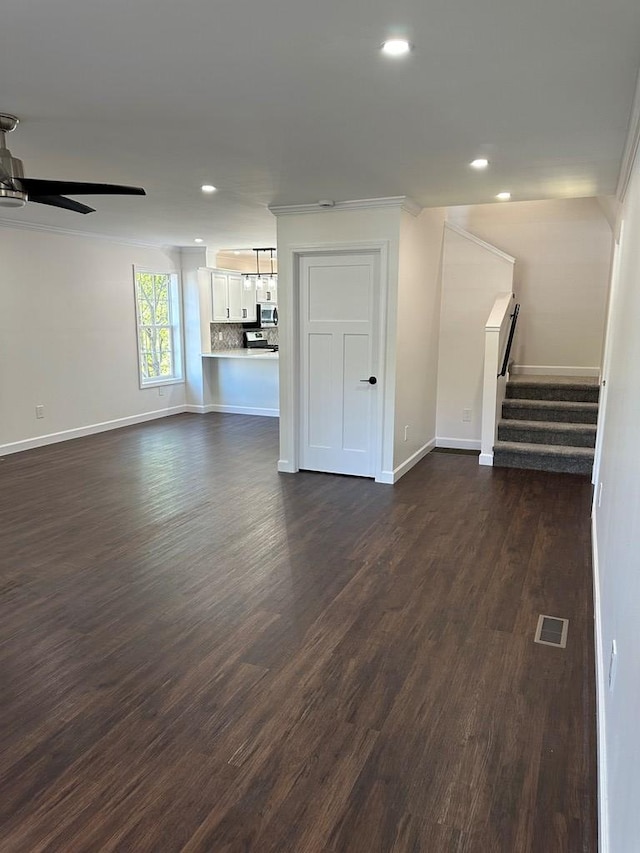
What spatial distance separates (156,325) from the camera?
869 cm

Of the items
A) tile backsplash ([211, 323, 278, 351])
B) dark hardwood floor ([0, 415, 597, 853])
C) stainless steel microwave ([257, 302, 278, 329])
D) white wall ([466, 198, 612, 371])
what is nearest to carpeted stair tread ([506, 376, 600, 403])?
white wall ([466, 198, 612, 371])

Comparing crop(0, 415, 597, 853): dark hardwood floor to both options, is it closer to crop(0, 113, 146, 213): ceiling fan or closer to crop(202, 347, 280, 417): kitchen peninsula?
crop(0, 113, 146, 213): ceiling fan

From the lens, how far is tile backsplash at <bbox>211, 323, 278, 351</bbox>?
9.57m

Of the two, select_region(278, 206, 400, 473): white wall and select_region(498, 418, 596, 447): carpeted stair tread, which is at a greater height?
select_region(278, 206, 400, 473): white wall

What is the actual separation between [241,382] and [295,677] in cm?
689

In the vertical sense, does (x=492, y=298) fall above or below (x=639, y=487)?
above

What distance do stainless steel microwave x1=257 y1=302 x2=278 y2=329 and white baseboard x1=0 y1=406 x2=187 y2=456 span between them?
233 cm

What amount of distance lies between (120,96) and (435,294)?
14.2 ft

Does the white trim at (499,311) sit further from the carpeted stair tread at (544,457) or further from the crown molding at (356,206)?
the crown molding at (356,206)

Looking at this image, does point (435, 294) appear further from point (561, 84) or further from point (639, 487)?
point (639, 487)

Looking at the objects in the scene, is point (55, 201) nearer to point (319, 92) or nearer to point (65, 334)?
point (319, 92)

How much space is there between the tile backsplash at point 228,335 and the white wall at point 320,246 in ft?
14.0

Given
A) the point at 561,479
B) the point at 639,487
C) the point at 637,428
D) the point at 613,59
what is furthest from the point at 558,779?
the point at 561,479

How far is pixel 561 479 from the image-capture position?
556 centimetres
